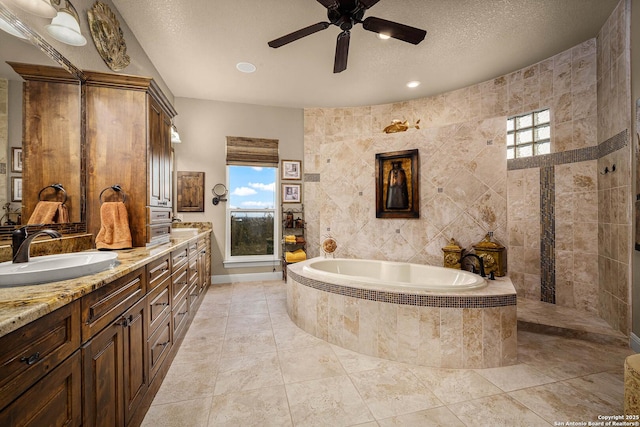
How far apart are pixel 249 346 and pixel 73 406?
Answer: 5.08ft

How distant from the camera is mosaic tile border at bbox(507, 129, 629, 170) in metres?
2.45

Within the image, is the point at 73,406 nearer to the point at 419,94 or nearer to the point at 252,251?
the point at 252,251

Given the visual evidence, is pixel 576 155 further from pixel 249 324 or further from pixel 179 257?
pixel 179 257

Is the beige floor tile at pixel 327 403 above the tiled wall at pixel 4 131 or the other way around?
the other way around

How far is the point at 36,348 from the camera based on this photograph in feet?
2.44

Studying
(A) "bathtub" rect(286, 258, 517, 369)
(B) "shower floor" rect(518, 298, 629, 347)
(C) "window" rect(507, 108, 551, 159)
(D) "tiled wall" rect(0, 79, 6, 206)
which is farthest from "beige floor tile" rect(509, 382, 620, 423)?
(D) "tiled wall" rect(0, 79, 6, 206)

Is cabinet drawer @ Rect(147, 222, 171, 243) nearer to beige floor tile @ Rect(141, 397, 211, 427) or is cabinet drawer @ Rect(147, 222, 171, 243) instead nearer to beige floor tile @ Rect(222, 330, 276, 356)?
beige floor tile @ Rect(222, 330, 276, 356)

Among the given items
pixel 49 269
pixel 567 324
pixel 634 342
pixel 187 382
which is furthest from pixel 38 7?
pixel 634 342

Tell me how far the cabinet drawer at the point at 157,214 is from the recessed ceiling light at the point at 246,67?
197 cm

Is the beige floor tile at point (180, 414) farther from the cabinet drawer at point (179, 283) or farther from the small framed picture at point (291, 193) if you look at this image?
the small framed picture at point (291, 193)

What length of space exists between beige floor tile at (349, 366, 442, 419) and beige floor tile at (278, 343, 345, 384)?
18 centimetres

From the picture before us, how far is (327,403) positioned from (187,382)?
98 centimetres

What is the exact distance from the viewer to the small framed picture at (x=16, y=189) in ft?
4.63

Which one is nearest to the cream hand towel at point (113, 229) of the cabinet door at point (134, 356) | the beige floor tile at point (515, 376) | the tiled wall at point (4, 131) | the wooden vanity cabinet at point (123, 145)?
the wooden vanity cabinet at point (123, 145)
